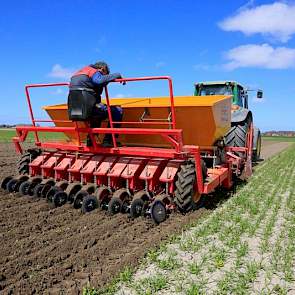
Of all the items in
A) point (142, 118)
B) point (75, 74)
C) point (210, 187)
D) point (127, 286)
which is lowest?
point (127, 286)

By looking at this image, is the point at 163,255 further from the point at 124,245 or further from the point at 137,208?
the point at 137,208

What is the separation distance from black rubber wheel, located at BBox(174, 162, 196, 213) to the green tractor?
3914mm

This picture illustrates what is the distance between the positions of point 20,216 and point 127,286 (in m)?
2.67

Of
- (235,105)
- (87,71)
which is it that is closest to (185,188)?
(87,71)

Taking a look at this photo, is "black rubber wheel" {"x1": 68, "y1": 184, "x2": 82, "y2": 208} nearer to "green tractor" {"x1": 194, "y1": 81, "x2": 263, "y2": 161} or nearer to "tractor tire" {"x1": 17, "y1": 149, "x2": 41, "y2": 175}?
"tractor tire" {"x1": 17, "y1": 149, "x2": 41, "y2": 175}

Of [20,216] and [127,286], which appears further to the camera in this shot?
[20,216]

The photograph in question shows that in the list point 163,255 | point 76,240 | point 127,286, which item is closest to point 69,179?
point 76,240

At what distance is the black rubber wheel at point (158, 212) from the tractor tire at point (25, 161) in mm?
3034

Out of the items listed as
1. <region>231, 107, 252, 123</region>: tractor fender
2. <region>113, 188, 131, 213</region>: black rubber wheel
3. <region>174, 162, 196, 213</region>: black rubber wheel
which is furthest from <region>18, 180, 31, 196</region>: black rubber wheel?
<region>231, 107, 252, 123</region>: tractor fender

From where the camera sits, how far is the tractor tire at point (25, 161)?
24.0ft

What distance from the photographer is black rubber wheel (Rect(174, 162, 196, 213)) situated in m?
5.59

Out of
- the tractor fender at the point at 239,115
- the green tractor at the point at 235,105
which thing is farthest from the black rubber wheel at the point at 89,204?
the tractor fender at the point at 239,115

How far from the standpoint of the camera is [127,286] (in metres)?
3.47

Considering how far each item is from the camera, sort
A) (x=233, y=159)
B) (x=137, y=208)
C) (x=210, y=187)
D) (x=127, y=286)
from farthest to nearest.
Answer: (x=233, y=159)
(x=210, y=187)
(x=137, y=208)
(x=127, y=286)
